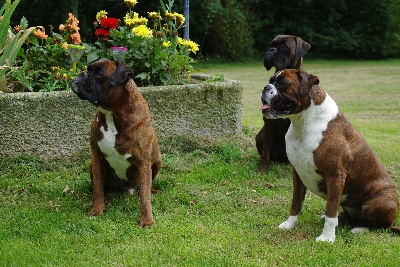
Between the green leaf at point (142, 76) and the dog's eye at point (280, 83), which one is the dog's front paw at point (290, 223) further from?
the green leaf at point (142, 76)

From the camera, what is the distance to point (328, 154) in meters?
4.40

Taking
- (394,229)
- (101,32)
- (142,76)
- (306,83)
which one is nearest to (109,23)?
(101,32)

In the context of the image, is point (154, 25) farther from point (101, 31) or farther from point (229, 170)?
point (229, 170)

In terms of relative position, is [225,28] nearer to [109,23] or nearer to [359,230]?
[109,23]

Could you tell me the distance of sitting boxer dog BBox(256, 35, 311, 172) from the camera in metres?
6.13

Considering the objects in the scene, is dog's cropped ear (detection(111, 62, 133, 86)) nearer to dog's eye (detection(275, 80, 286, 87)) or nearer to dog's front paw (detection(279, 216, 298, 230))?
dog's eye (detection(275, 80, 286, 87))

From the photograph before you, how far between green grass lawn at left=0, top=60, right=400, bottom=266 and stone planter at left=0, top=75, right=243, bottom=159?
165 millimetres

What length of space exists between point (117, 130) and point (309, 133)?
1714 millimetres

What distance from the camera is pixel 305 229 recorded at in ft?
15.8

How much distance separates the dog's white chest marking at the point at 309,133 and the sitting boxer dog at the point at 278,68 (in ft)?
5.58

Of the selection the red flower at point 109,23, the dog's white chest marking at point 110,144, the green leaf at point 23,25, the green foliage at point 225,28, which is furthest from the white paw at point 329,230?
the green foliage at point 225,28

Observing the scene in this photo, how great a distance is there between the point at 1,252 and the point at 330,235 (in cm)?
259

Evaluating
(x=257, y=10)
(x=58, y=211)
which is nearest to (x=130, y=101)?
(x=58, y=211)

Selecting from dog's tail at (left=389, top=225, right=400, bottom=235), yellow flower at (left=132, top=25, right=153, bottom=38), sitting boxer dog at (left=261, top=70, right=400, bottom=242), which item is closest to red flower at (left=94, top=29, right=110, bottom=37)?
yellow flower at (left=132, top=25, right=153, bottom=38)
